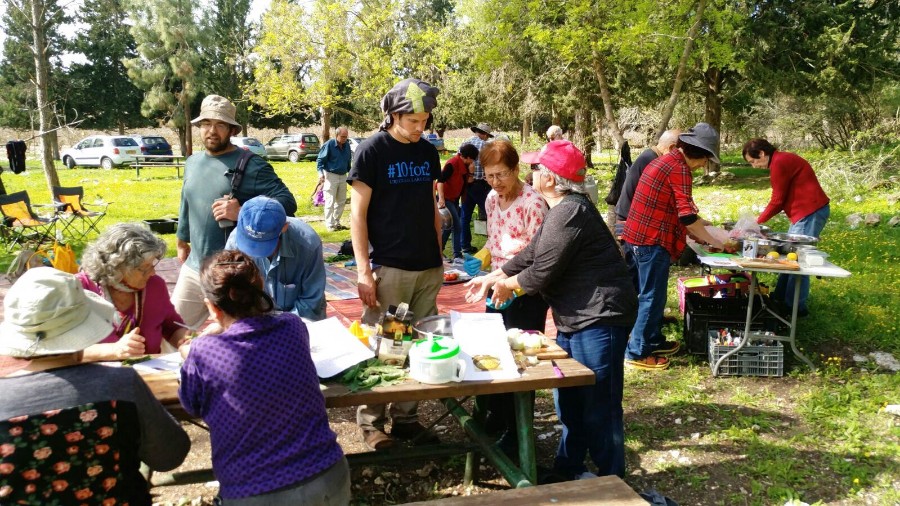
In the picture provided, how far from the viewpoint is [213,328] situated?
2.30m

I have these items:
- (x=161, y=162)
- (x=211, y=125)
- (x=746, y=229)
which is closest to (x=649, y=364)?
(x=746, y=229)

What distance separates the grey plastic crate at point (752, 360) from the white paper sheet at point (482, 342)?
2531 mm

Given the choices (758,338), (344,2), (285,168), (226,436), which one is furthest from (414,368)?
(285,168)

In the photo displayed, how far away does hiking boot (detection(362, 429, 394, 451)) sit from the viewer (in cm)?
341

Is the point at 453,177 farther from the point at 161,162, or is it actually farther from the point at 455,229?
the point at 161,162

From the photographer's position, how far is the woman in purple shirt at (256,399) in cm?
194

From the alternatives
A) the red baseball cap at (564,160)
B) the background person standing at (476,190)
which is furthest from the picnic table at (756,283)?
the background person standing at (476,190)

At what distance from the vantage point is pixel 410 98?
3068 millimetres

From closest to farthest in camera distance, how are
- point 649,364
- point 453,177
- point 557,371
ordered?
point 557,371 < point 649,364 < point 453,177

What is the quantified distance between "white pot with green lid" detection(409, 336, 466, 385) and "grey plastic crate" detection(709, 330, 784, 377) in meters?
2.98

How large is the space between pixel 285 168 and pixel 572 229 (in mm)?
22132

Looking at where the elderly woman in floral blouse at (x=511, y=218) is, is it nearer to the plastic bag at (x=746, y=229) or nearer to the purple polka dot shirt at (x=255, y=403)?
the purple polka dot shirt at (x=255, y=403)

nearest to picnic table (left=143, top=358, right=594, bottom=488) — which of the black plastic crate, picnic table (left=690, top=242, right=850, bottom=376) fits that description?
picnic table (left=690, top=242, right=850, bottom=376)

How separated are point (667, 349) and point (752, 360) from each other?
1.99 feet
